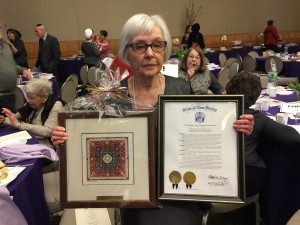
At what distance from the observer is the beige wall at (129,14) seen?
Result: 32.5ft

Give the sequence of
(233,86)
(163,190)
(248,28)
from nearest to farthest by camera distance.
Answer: (163,190) → (233,86) → (248,28)

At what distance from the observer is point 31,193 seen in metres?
1.99

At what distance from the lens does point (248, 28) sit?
12484 millimetres

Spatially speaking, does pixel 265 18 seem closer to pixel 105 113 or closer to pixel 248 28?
pixel 248 28

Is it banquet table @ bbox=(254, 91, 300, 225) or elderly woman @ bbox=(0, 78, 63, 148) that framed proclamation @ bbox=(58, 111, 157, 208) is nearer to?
banquet table @ bbox=(254, 91, 300, 225)

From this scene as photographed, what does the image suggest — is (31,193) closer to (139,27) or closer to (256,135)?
(139,27)

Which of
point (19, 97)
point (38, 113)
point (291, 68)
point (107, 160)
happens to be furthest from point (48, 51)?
point (107, 160)

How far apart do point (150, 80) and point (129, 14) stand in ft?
32.3

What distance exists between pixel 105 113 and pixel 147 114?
0.59 ft

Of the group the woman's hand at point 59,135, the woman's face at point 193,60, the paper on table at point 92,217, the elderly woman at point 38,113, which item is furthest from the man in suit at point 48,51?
the woman's hand at point 59,135

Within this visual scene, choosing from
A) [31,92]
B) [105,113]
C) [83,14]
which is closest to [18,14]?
[83,14]

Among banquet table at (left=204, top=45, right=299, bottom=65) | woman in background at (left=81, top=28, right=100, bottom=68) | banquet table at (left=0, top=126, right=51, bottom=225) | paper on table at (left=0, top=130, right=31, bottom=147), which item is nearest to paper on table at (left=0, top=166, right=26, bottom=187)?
banquet table at (left=0, top=126, right=51, bottom=225)

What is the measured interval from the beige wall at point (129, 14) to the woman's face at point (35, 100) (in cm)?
810

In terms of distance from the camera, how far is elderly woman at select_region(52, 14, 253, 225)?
56.4 inches
